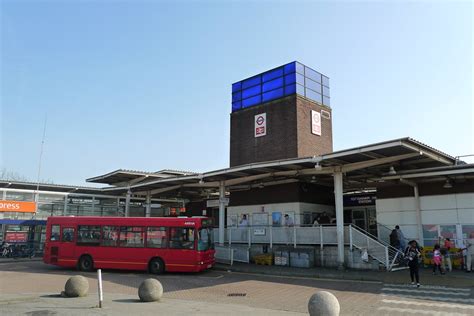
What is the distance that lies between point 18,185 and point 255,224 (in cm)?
1828

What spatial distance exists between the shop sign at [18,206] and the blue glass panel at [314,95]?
73.2 ft

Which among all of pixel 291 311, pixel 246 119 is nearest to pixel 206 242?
pixel 291 311

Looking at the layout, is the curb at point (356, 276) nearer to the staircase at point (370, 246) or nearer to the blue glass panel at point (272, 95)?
the staircase at point (370, 246)

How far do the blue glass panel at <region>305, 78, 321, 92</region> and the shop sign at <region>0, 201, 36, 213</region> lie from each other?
2258 cm

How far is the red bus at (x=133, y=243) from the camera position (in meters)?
18.8

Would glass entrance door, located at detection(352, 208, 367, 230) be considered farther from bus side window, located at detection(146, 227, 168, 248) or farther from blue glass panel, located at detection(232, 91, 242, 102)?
bus side window, located at detection(146, 227, 168, 248)

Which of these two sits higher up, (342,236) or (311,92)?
(311,92)

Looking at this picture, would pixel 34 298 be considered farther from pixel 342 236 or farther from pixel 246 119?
pixel 246 119

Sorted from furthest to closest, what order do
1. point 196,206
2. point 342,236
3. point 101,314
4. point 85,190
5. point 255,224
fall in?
point 196,206 < point 85,190 < point 255,224 < point 342,236 < point 101,314

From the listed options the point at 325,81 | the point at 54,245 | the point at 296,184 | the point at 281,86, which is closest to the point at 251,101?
the point at 281,86

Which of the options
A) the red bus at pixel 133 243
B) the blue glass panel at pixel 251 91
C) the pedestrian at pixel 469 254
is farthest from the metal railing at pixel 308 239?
the blue glass panel at pixel 251 91

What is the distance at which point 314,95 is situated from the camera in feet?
103

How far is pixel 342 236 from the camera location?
19.0 metres

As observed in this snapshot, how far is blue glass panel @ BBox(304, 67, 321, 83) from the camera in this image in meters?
31.5
